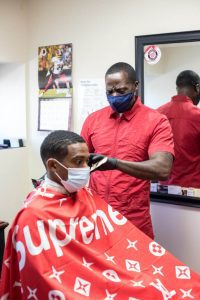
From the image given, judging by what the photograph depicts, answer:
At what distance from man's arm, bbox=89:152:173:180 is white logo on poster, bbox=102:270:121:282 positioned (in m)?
0.44

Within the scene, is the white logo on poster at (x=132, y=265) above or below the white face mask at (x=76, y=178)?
below

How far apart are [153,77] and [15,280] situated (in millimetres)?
1475

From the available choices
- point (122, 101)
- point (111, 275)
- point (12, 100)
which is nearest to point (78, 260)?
point (111, 275)

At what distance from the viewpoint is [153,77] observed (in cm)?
221

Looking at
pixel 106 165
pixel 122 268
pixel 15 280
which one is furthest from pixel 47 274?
pixel 106 165

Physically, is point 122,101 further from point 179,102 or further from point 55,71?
point 55,71

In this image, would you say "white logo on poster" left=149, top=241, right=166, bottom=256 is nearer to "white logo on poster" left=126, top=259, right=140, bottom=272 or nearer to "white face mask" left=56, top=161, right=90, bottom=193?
"white logo on poster" left=126, top=259, right=140, bottom=272

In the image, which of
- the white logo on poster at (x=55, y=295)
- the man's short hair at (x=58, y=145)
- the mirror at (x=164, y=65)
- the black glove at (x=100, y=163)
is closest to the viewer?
the white logo on poster at (x=55, y=295)

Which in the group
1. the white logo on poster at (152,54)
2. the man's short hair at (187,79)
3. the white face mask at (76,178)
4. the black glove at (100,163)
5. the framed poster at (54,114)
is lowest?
the white face mask at (76,178)

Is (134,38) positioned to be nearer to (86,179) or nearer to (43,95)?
(43,95)

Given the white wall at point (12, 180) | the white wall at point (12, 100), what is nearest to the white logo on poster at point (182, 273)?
the white wall at point (12, 180)

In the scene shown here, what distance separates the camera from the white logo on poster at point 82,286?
1210mm

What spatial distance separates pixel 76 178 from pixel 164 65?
44.4 inches

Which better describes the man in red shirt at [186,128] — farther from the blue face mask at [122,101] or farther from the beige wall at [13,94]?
the beige wall at [13,94]
